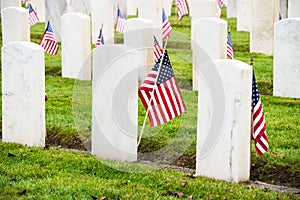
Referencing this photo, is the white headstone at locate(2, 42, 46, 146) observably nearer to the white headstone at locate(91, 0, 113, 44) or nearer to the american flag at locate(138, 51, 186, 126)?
the american flag at locate(138, 51, 186, 126)

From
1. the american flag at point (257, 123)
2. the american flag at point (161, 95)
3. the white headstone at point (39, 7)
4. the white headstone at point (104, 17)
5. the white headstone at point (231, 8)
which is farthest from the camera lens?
the white headstone at point (231, 8)

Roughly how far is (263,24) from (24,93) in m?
7.48

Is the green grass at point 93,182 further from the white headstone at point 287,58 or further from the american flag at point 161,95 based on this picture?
the white headstone at point 287,58

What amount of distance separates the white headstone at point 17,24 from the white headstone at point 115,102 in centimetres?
364

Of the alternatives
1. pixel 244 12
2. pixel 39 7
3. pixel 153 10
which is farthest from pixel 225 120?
pixel 39 7

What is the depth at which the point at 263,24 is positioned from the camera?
567 inches

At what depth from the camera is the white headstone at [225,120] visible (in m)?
6.59

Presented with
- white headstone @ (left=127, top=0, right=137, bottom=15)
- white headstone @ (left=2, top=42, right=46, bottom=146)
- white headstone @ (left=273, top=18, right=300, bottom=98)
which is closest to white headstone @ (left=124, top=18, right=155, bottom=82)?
white headstone @ (left=273, top=18, right=300, bottom=98)

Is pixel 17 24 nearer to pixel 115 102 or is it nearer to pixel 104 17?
pixel 115 102

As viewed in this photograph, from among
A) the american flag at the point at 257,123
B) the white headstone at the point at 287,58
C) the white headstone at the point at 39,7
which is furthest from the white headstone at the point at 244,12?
the american flag at the point at 257,123

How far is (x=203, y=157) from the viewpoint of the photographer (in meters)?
6.92

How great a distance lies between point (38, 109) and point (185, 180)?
6.91 feet

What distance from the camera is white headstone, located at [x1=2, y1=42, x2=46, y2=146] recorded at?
786cm

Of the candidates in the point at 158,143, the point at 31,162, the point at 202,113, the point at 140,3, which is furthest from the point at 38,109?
the point at 140,3
